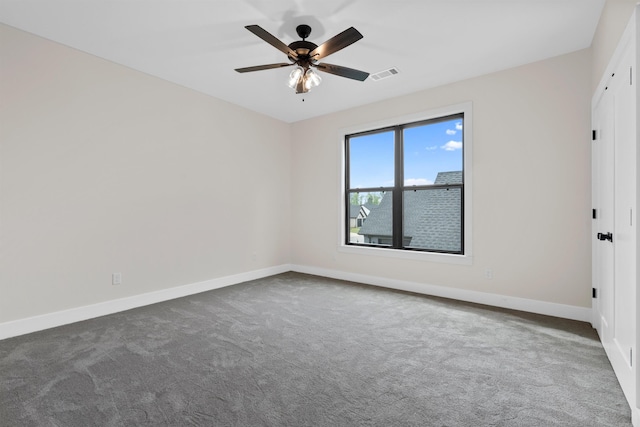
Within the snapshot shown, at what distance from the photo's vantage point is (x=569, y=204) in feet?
10.4

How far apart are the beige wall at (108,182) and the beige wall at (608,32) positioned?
14.2 ft

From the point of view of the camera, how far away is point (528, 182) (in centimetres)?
342

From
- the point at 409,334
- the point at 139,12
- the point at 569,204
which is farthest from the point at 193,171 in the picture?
the point at 569,204

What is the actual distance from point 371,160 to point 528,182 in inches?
87.8

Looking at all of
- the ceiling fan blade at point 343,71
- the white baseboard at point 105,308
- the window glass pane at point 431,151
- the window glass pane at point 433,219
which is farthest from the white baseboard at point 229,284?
the ceiling fan blade at point 343,71

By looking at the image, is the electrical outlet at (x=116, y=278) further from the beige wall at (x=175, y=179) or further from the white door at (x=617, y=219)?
the white door at (x=617, y=219)

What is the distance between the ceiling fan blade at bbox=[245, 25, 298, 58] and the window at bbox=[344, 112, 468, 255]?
2.40m

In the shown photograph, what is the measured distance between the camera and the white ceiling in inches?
97.7

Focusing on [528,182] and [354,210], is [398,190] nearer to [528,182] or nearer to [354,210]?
[354,210]

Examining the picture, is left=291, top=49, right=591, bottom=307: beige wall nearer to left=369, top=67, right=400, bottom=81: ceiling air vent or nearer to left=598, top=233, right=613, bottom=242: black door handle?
left=369, top=67, right=400, bottom=81: ceiling air vent

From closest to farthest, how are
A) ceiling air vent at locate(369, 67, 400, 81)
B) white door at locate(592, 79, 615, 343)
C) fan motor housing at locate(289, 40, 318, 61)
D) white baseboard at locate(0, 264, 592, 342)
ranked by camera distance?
white door at locate(592, 79, 615, 343)
fan motor housing at locate(289, 40, 318, 61)
white baseboard at locate(0, 264, 592, 342)
ceiling air vent at locate(369, 67, 400, 81)

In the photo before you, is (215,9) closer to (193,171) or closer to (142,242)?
(193,171)

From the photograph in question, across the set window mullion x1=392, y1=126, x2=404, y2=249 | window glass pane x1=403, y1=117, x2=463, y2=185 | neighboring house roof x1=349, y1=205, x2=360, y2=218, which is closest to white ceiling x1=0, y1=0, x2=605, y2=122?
window glass pane x1=403, y1=117, x2=463, y2=185

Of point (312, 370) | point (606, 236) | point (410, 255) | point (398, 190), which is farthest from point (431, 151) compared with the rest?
point (312, 370)
